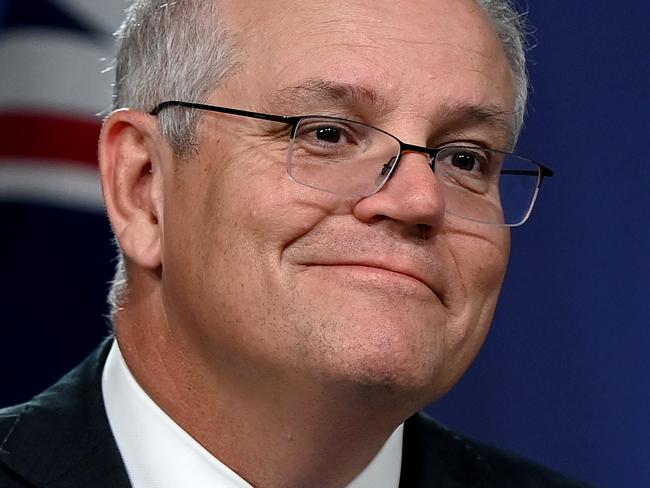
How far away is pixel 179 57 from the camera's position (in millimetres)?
2088

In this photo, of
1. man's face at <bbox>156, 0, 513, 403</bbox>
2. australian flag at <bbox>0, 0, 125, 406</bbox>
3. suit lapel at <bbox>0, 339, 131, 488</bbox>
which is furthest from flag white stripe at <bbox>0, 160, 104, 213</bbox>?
man's face at <bbox>156, 0, 513, 403</bbox>

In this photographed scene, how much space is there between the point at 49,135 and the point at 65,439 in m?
1.05

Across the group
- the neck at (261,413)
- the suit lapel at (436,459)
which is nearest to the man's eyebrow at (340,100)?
the neck at (261,413)

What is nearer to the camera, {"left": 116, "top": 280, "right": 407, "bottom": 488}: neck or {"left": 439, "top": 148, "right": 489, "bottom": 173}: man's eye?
{"left": 116, "top": 280, "right": 407, "bottom": 488}: neck

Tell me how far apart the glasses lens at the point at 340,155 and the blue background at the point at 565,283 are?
41.5 inches

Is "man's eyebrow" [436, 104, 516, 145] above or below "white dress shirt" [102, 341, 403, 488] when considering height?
above

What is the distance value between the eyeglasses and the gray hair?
4 cm

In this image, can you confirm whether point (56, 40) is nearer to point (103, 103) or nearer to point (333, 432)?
point (103, 103)

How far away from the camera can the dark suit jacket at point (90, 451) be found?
2045mm

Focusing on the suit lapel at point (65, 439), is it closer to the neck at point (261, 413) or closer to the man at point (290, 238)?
the man at point (290, 238)

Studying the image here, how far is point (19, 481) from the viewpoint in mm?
2045

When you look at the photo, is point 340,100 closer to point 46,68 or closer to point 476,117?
point 476,117

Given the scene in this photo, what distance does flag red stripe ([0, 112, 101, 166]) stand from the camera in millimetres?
2949

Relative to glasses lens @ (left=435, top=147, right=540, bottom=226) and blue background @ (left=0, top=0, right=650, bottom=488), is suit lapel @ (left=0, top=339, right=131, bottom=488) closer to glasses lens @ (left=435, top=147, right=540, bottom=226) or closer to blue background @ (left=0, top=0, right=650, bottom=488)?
glasses lens @ (left=435, top=147, right=540, bottom=226)
